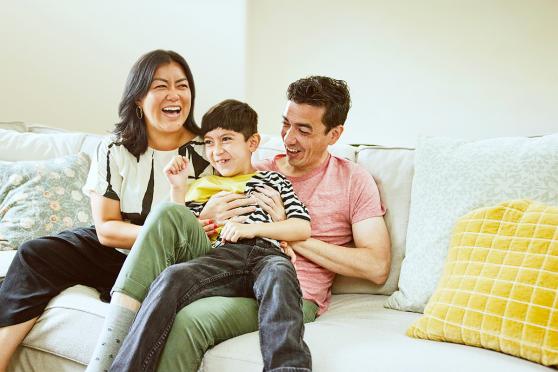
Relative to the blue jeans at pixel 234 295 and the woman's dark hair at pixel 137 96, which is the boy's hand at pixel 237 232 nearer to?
the blue jeans at pixel 234 295

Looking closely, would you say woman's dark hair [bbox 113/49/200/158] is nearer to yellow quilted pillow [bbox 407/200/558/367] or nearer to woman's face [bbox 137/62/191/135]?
woman's face [bbox 137/62/191/135]

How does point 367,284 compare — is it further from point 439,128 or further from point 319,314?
point 439,128

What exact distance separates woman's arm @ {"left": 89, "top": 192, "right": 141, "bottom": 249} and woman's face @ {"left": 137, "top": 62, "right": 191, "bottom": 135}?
0.28 m

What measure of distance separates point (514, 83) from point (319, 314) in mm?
1402

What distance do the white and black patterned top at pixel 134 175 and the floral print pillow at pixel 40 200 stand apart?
0.31 metres

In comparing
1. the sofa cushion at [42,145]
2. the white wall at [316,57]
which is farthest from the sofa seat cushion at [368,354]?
the white wall at [316,57]

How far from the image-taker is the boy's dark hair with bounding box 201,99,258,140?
1829 millimetres

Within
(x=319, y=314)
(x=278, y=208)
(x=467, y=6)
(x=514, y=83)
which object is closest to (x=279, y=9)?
(x=467, y=6)

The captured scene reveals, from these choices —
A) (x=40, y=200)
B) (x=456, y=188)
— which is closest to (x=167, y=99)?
(x=40, y=200)

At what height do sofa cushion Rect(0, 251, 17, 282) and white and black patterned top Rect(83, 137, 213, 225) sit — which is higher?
white and black patterned top Rect(83, 137, 213, 225)

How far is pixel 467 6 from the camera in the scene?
2643 mm

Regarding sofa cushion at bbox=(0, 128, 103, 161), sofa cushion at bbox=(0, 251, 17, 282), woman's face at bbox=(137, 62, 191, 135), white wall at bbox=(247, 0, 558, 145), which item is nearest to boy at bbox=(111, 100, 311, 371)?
woman's face at bbox=(137, 62, 191, 135)

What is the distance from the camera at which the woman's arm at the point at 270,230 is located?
1.65 m

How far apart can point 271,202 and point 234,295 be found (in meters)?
0.31
